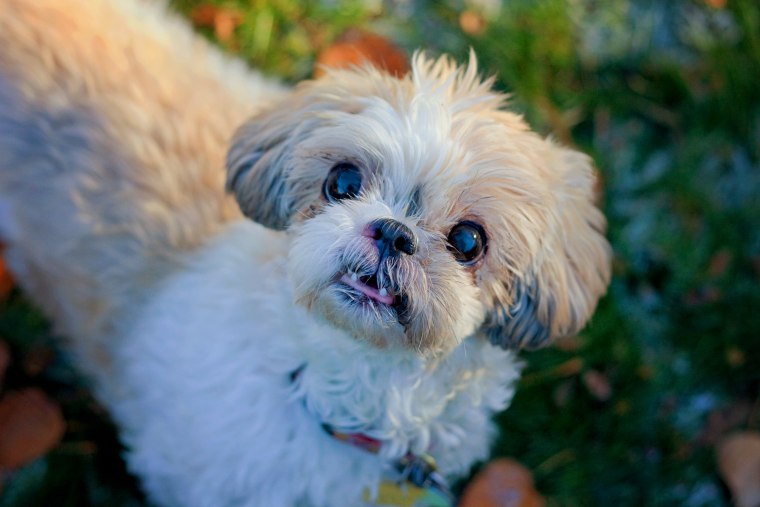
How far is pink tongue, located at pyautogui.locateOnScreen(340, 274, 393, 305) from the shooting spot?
2.22 m

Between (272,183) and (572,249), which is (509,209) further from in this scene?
(272,183)

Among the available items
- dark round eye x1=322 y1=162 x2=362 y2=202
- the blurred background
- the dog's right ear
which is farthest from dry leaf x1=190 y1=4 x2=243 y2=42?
dark round eye x1=322 y1=162 x2=362 y2=202

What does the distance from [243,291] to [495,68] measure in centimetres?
258

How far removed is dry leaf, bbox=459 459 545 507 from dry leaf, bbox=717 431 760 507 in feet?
3.42

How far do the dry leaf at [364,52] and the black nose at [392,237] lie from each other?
249cm

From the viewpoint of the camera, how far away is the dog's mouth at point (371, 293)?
2.21 m

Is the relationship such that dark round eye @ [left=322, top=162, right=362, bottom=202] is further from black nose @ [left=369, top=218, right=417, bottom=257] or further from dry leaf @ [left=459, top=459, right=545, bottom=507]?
dry leaf @ [left=459, top=459, right=545, bottom=507]

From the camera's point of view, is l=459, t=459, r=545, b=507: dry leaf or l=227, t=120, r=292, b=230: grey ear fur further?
l=459, t=459, r=545, b=507: dry leaf

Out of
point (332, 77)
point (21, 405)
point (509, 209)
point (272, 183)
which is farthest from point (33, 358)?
point (509, 209)

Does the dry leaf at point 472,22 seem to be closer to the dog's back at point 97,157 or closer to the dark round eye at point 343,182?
the dog's back at point 97,157

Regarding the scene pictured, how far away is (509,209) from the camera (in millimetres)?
2314

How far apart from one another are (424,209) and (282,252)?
0.63 meters

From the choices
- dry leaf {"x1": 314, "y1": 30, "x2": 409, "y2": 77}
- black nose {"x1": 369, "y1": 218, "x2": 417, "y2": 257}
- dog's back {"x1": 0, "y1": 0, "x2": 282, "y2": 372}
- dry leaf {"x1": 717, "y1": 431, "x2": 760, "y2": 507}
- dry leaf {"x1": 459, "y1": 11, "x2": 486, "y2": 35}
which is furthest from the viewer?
dry leaf {"x1": 459, "y1": 11, "x2": 486, "y2": 35}

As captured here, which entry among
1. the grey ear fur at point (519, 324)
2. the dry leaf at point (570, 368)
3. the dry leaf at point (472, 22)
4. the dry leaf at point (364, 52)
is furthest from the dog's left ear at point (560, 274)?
the dry leaf at point (472, 22)
